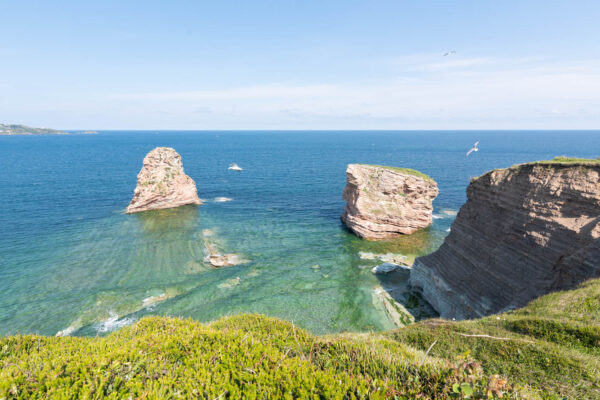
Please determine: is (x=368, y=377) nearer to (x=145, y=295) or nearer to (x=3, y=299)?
(x=145, y=295)

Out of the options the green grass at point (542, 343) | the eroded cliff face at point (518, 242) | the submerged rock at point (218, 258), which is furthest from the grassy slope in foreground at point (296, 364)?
the submerged rock at point (218, 258)

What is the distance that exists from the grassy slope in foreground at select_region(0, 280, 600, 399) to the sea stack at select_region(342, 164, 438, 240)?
31095 millimetres

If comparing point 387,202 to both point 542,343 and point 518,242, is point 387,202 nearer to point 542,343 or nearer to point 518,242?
point 518,242

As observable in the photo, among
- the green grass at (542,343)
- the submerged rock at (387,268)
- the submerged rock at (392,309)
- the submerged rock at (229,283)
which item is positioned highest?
the green grass at (542,343)

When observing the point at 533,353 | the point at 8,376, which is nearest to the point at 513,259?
the point at 533,353

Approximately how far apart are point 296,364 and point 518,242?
69.3ft

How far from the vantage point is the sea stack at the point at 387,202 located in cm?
4400

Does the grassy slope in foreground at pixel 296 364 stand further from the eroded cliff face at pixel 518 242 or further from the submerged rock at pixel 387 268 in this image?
the submerged rock at pixel 387 268

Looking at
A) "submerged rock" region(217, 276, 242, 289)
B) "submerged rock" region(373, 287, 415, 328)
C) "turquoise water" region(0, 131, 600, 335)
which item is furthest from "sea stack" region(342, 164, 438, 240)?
"submerged rock" region(217, 276, 242, 289)

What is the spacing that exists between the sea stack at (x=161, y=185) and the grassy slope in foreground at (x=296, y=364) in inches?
1954

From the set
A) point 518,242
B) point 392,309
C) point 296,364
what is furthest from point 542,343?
point 392,309

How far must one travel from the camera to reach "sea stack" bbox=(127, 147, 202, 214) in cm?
5525

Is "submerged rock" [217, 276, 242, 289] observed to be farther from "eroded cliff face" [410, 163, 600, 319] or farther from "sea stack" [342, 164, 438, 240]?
"sea stack" [342, 164, 438, 240]

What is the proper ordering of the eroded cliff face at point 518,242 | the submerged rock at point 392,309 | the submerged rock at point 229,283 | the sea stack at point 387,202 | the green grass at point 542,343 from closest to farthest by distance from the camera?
the green grass at point 542,343
the eroded cliff face at point 518,242
the submerged rock at point 392,309
the submerged rock at point 229,283
the sea stack at point 387,202
